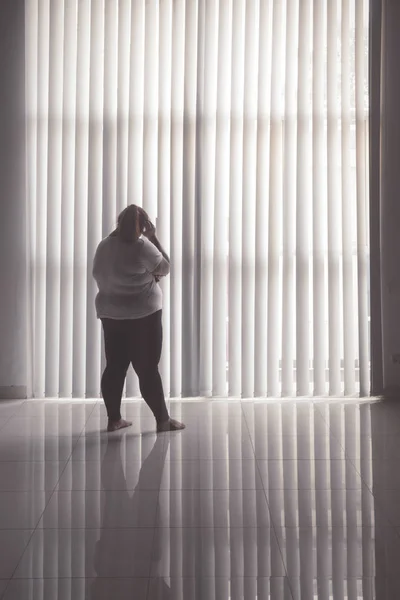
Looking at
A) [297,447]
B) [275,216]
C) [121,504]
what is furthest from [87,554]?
[275,216]

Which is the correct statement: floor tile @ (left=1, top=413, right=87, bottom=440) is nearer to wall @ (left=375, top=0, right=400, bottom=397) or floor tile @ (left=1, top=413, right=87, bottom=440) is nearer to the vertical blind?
the vertical blind

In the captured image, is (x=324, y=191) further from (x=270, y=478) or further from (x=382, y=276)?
(x=270, y=478)

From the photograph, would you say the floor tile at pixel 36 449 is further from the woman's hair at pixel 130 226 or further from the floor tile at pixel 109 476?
the woman's hair at pixel 130 226

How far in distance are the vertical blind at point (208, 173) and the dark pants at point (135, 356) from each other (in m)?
1.03

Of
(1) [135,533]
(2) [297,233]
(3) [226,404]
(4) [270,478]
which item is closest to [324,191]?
(2) [297,233]

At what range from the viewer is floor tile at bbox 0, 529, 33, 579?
7.42 feet

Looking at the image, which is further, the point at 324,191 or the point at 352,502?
the point at 324,191

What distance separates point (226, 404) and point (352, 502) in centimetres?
234

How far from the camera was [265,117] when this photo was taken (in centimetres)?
537

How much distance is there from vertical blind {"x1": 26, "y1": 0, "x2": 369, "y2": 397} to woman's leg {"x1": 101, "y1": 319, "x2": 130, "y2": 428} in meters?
1.01

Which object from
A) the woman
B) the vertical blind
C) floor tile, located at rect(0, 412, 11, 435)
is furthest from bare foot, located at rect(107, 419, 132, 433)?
the vertical blind

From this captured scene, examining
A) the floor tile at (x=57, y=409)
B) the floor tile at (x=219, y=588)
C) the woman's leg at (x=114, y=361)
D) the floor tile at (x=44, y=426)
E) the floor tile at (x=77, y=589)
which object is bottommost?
the floor tile at (x=219, y=588)

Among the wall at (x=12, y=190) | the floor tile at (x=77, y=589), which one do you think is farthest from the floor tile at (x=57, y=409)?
the floor tile at (x=77, y=589)

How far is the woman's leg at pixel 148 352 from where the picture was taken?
4.22m
